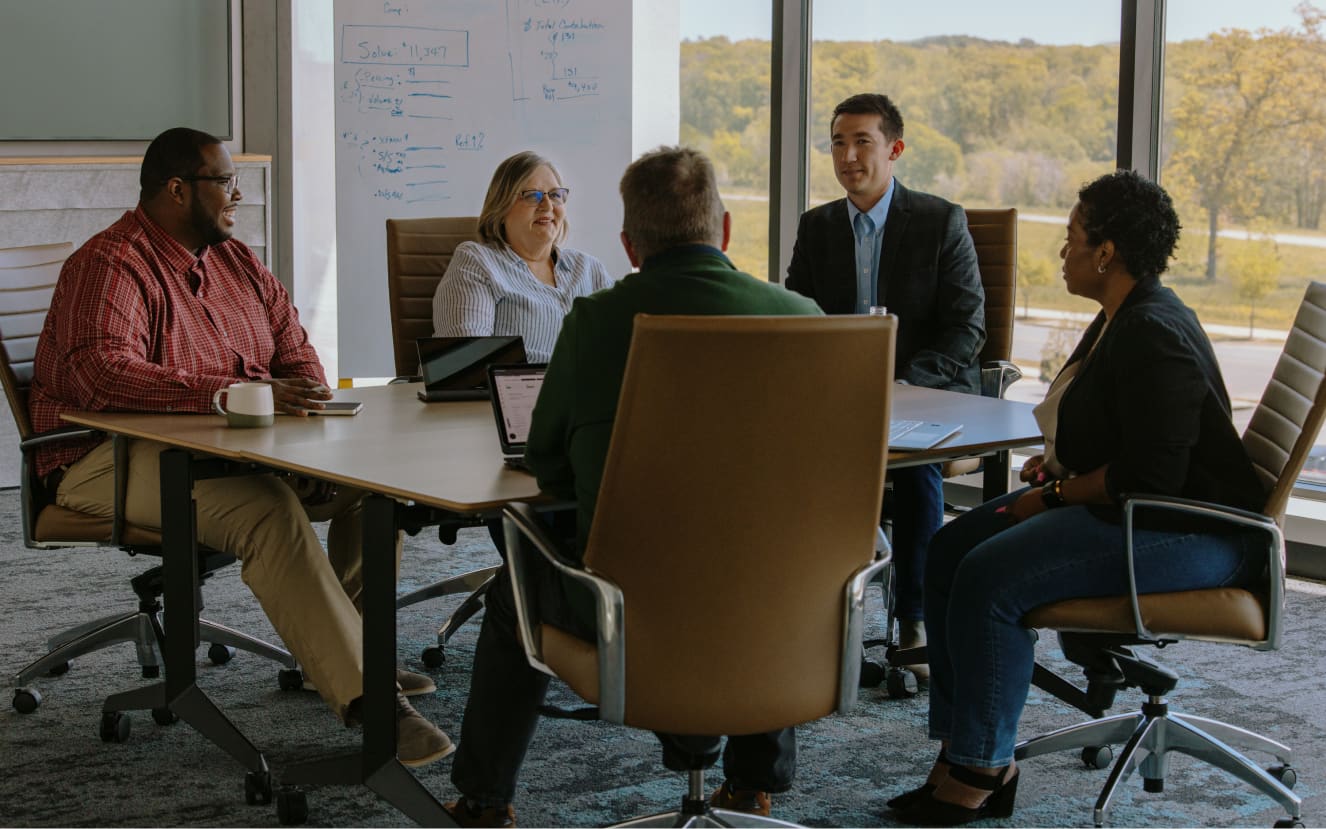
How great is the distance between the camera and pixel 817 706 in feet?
6.64

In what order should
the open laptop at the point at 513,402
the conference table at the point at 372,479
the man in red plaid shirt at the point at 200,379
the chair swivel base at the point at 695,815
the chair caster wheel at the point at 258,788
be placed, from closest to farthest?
the chair swivel base at the point at 695,815 < the conference table at the point at 372,479 < the open laptop at the point at 513,402 < the chair caster wheel at the point at 258,788 < the man in red plaid shirt at the point at 200,379

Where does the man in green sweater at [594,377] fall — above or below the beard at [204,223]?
below

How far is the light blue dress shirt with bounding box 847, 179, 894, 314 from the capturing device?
4.01 metres

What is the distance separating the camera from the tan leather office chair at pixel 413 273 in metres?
3.98

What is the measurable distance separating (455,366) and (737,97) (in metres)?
3.24

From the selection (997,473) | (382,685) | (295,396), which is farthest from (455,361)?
(997,473)

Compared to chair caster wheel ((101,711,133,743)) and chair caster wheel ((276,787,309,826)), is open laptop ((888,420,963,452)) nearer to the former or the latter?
chair caster wheel ((276,787,309,826))

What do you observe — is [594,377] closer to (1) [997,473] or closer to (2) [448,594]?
(1) [997,473]

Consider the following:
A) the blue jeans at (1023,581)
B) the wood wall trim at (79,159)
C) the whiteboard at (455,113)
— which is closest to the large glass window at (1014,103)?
the whiteboard at (455,113)

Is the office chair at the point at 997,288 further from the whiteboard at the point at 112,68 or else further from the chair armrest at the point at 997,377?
the whiteboard at the point at 112,68

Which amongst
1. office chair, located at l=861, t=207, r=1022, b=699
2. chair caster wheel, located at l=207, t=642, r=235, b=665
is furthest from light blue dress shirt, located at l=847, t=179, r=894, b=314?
chair caster wheel, located at l=207, t=642, r=235, b=665

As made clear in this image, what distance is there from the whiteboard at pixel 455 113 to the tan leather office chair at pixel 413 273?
52.2 inches

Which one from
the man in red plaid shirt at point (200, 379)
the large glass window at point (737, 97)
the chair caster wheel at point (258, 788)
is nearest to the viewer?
the chair caster wheel at point (258, 788)

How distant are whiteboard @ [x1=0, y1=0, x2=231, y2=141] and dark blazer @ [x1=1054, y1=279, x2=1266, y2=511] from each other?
4.26 metres
